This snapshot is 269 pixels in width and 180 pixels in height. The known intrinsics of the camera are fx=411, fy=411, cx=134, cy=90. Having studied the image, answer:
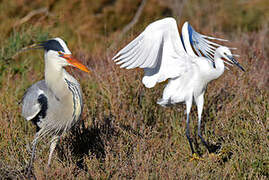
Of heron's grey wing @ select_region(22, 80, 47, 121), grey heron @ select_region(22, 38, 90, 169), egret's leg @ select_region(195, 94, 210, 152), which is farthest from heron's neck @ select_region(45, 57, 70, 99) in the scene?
egret's leg @ select_region(195, 94, 210, 152)

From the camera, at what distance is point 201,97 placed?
426 centimetres

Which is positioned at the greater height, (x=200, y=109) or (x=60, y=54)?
(x=60, y=54)

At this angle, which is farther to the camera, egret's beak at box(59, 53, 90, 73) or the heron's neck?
the heron's neck

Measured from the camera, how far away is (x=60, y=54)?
351 centimetres

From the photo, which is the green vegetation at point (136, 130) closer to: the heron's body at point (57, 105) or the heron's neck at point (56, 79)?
the heron's body at point (57, 105)

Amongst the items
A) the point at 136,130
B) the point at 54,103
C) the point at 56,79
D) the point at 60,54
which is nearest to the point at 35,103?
the point at 54,103

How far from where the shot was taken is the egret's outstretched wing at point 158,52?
405 cm

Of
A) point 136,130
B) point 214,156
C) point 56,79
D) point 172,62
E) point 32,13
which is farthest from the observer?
point 32,13

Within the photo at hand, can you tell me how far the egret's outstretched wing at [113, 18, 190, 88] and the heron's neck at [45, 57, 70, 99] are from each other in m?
0.61

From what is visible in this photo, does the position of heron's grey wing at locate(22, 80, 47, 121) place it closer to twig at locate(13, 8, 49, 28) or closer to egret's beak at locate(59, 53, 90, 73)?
egret's beak at locate(59, 53, 90, 73)

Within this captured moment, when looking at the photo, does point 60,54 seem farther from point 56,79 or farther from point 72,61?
point 56,79

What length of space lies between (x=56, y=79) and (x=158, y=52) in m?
1.15

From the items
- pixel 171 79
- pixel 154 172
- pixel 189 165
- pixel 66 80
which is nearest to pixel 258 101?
pixel 171 79

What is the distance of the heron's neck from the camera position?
362cm
